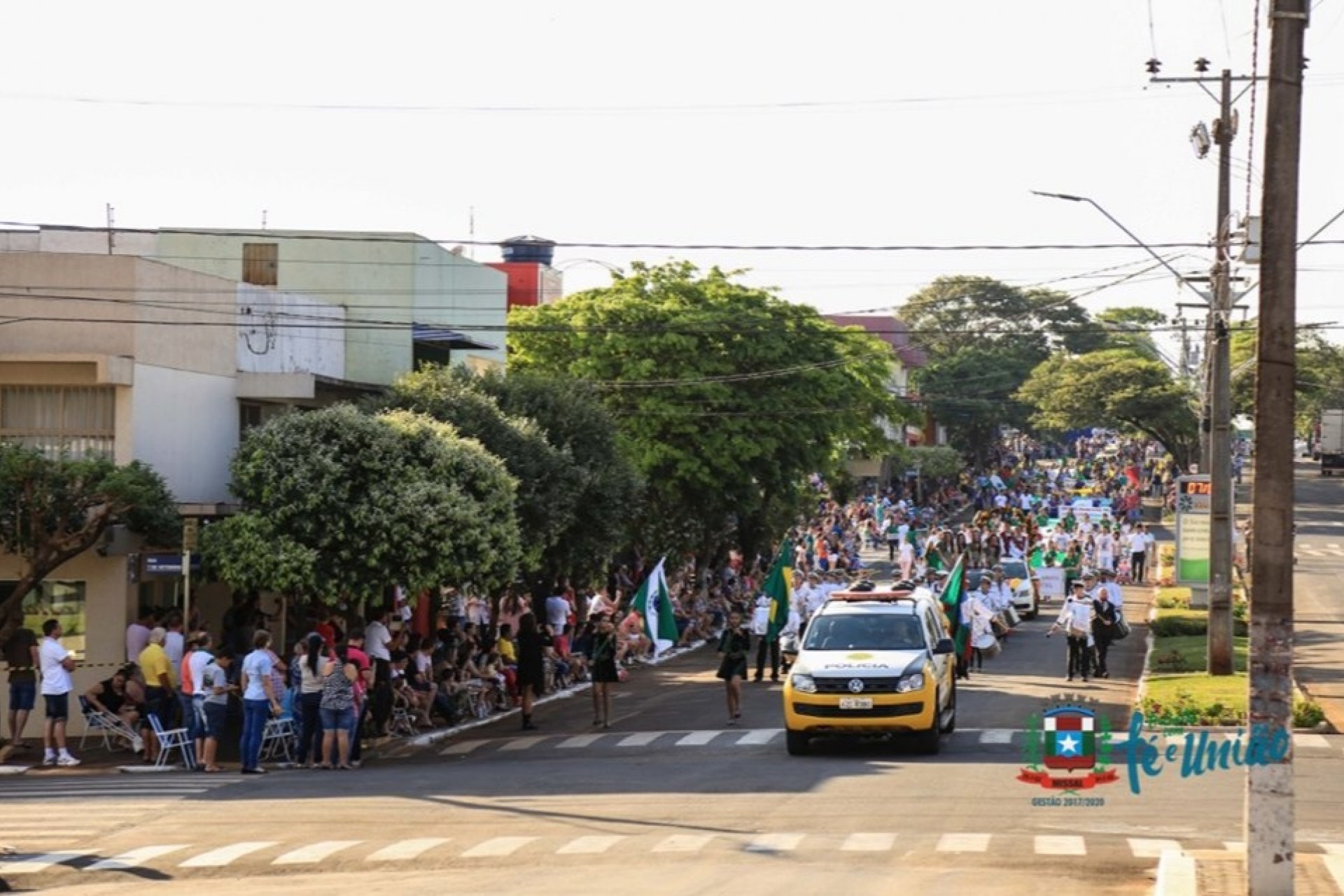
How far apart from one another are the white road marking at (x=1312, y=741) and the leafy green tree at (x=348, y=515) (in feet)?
37.0

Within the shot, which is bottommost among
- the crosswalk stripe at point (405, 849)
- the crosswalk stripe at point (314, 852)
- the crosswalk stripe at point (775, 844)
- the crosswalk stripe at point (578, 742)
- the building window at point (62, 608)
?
the crosswalk stripe at point (578, 742)

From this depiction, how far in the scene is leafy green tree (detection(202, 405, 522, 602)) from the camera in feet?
92.8

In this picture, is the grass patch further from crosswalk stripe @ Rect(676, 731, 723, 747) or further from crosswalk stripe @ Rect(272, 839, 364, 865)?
crosswalk stripe @ Rect(272, 839, 364, 865)

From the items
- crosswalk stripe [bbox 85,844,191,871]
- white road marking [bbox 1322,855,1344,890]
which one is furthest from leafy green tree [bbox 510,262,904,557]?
white road marking [bbox 1322,855,1344,890]

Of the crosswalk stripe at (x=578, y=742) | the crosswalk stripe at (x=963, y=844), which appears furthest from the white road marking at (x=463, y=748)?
the crosswalk stripe at (x=963, y=844)

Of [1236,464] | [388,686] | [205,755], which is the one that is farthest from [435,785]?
[1236,464]

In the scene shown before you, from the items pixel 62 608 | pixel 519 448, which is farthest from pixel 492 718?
pixel 62 608

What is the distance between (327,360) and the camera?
40.1 meters

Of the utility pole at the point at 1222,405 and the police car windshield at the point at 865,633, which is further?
the utility pole at the point at 1222,405

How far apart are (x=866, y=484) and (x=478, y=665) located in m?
72.6

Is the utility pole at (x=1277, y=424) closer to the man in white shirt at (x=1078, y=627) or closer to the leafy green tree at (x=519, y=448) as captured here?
the man in white shirt at (x=1078, y=627)

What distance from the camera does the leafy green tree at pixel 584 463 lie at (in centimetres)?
3803

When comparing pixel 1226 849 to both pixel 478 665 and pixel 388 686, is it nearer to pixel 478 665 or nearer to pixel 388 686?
pixel 388 686

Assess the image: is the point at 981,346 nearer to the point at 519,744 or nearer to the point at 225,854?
the point at 519,744
